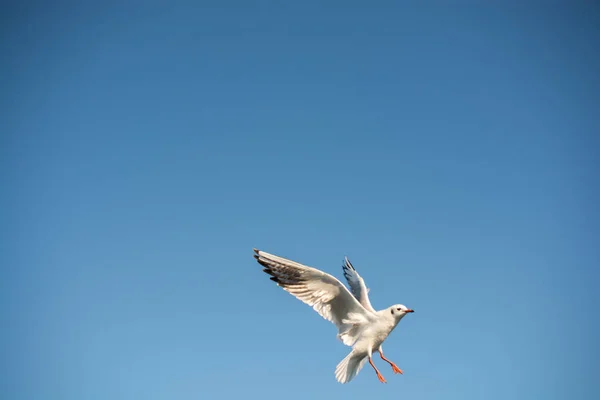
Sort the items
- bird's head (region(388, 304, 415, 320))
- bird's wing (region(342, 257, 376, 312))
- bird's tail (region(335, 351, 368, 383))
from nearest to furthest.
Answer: bird's head (region(388, 304, 415, 320))
bird's tail (region(335, 351, 368, 383))
bird's wing (region(342, 257, 376, 312))

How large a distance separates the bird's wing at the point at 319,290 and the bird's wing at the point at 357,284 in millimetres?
934

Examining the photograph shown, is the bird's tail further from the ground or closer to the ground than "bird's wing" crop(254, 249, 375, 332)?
closer to the ground

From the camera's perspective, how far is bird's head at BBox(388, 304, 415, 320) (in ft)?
34.7

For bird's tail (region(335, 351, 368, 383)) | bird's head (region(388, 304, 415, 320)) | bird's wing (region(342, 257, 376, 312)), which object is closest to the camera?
bird's head (region(388, 304, 415, 320))

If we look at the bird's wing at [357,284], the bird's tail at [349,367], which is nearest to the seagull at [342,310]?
the bird's tail at [349,367]

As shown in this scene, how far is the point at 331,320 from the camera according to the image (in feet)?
37.2

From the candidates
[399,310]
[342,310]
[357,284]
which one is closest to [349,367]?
[342,310]

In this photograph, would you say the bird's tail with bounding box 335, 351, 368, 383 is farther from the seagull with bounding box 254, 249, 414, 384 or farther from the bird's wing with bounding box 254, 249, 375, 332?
the bird's wing with bounding box 254, 249, 375, 332

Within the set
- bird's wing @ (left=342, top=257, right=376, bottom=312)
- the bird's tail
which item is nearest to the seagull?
the bird's tail

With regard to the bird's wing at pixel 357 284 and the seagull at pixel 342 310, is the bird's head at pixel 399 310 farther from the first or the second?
the bird's wing at pixel 357 284

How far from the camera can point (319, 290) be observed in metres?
11.0

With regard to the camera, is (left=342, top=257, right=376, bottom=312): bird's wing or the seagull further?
(left=342, top=257, right=376, bottom=312): bird's wing

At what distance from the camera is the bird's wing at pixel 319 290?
1072 cm

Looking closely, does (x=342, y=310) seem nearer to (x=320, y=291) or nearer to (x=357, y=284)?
(x=320, y=291)
